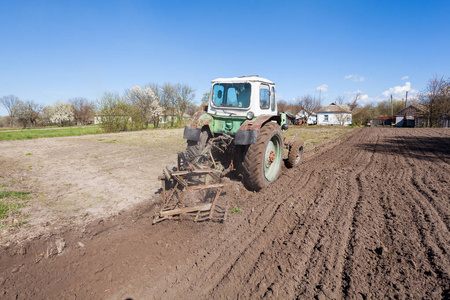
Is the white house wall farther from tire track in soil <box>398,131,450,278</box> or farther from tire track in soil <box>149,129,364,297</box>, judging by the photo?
tire track in soil <box>149,129,364,297</box>

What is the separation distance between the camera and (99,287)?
2.56 metres

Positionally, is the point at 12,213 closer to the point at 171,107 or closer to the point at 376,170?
the point at 376,170

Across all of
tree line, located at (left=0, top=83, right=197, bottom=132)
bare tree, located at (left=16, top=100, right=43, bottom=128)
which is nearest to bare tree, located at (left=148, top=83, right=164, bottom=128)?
tree line, located at (left=0, top=83, right=197, bottom=132)

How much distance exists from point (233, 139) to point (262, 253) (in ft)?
8.67

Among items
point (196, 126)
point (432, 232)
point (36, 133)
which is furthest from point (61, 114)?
point (432, 232)

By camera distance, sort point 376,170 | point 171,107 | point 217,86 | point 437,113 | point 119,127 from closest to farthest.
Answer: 1. point 217,86
2. point 376,170
3. point 119,127
4. point 437,113
5. point 171,107

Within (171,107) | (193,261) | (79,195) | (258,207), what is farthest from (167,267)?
(171,107)

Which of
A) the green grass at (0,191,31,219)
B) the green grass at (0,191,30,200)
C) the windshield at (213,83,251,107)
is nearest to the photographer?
the green grass at (0,191,31,219)

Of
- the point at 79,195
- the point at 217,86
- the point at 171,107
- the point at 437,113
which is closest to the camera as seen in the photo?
the point at 79,195

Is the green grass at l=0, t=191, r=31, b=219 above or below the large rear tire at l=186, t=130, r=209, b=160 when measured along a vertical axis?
below

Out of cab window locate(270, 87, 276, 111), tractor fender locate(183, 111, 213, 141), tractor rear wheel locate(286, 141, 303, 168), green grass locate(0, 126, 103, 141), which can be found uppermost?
cab window locate(270, 87, 276, 111)

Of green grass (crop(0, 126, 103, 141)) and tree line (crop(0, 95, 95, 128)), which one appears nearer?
green grass (crop(0, 126, 103, 141))

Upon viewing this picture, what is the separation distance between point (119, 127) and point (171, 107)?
14.8 m

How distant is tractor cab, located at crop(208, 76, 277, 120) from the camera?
512cm
